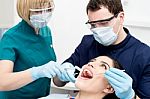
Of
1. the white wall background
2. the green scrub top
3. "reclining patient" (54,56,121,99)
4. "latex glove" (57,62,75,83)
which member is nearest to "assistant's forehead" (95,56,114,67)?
"reclining patient" (54,56,121,99)

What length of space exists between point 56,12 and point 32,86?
128cm

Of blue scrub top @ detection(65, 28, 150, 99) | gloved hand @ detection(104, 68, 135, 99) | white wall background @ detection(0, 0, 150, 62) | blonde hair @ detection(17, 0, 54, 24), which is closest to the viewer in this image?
gloved hand @ detection(104, 68, 135, 99)

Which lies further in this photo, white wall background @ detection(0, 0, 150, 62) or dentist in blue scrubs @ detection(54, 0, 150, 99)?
white wall background @ detection(0, 0, 150, 62)

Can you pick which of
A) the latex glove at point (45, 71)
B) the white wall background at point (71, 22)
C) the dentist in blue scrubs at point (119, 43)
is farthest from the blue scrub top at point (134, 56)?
the white wall background at point (71, 22)

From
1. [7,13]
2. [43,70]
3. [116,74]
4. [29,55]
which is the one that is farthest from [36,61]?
[7,13]

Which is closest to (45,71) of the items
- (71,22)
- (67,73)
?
(67,73)

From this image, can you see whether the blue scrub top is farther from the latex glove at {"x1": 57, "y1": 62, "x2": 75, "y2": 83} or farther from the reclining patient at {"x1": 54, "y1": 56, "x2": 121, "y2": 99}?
the latex glove at {"x1": 57, "y1": 62, "x2": 75, "y2": 83}

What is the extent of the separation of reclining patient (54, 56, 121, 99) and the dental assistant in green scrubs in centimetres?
12

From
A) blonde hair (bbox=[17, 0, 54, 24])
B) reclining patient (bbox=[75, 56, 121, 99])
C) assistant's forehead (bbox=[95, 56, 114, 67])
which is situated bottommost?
reclining patient (bbox=[75, 56, 121, 99])

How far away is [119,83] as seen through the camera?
1226 millimetres

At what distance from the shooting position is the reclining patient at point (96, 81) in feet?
4.68

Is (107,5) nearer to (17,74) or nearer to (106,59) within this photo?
(106,59)

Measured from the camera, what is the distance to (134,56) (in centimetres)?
147

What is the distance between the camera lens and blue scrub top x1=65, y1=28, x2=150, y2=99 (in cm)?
140
